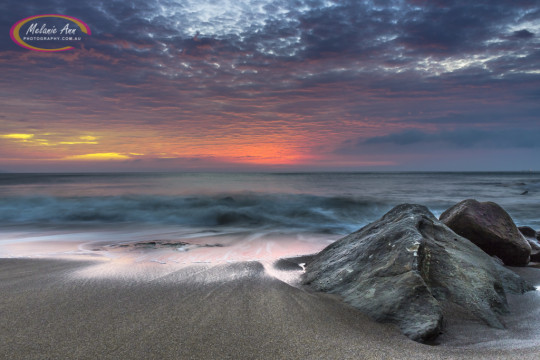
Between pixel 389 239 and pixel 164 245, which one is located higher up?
pixel 389 239

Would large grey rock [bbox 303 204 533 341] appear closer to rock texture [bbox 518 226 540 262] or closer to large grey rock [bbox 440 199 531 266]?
large grey rock [bbox 440 199 531 266]

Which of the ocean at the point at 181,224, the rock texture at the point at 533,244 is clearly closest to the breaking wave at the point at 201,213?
the ocean at the point at 181,224

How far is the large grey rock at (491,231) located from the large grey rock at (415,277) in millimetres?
1116

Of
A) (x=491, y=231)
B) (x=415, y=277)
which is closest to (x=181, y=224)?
(x=491, y=231)

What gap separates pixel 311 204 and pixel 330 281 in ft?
37.7

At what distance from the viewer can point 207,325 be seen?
238cm

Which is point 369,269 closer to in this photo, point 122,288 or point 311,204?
point 122,288

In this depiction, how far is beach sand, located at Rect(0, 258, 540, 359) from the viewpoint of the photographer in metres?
2.03

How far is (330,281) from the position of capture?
3.17 metres

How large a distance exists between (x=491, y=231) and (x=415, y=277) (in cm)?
271

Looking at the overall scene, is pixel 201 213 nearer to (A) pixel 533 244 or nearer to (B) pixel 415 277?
(A) pixel 533 244

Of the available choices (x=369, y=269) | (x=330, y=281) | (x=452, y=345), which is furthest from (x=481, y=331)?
(x=330, y=281)

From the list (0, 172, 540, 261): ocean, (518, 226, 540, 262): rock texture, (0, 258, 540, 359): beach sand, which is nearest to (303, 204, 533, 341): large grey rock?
(0, 258, 540, 359): beach sand

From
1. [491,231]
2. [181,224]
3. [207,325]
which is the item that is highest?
[491,231]
